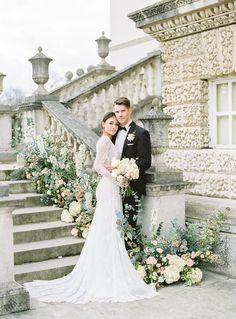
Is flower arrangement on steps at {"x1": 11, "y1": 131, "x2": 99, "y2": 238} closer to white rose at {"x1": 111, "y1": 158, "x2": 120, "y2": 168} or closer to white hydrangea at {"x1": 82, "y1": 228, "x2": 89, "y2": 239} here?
white hydrangea at {"x1": 82, "y1": 228, "x2": 89, "y2": 239}

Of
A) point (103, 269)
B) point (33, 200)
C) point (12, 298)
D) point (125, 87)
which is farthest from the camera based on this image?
point (125, 87)

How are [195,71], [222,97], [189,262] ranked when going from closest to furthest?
[189,262]
[222,97]
[195,71]

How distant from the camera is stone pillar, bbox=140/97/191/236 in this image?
263 inches

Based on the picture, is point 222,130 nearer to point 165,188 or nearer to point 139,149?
point 165,188

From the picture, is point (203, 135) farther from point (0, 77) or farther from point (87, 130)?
point (0, 77)

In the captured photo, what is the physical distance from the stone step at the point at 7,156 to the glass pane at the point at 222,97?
3864 mm

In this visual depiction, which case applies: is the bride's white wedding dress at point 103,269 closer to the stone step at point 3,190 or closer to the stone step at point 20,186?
the stone step at point 3,190

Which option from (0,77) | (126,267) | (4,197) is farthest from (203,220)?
(0,77)

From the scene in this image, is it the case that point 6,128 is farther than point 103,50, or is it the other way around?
→ point 103,50

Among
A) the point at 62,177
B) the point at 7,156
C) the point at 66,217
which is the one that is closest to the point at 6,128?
the point at 7,156

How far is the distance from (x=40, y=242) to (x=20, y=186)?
1.43 m

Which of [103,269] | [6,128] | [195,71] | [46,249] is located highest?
[195,71]

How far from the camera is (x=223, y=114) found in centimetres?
793

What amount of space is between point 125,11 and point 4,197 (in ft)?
43.7
